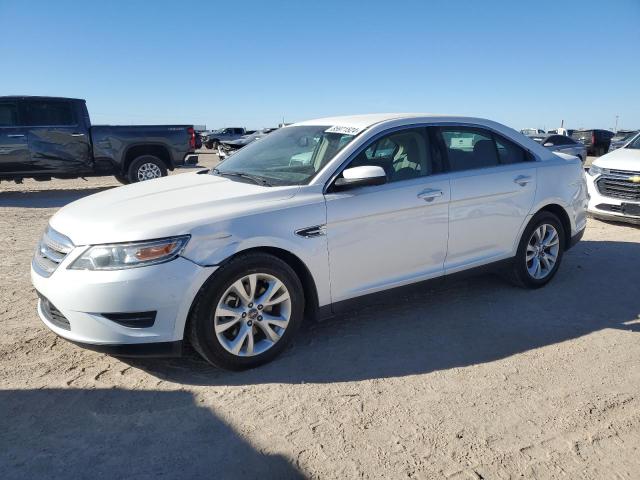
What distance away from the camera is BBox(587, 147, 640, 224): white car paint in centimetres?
733

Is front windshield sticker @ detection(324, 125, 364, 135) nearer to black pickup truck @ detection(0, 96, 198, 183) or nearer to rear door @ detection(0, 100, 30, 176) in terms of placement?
black pickup truck @ detection(0, 96, 198, 183)

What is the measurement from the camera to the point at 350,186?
3.61 m

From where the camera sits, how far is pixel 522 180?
4586 mm

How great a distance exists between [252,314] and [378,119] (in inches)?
76.7

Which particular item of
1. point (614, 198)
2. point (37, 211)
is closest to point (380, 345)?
point (614, 198)

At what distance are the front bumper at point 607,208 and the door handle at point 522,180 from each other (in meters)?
3.69

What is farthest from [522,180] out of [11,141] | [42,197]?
[42,197]

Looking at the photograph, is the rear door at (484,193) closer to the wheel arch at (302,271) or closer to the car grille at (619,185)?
the wheel arch at (302,271)

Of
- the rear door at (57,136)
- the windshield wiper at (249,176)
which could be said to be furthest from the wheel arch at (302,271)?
the rear door at (57,136)

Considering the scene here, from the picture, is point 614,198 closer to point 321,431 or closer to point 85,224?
point 321,431

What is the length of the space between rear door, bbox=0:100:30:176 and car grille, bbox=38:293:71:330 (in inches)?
336

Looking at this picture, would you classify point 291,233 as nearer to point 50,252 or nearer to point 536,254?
point 50,252

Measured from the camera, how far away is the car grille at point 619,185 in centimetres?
735

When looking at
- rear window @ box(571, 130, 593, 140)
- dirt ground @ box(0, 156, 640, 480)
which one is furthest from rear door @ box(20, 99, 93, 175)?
rear window @ box(571, 130, 593, 140)
